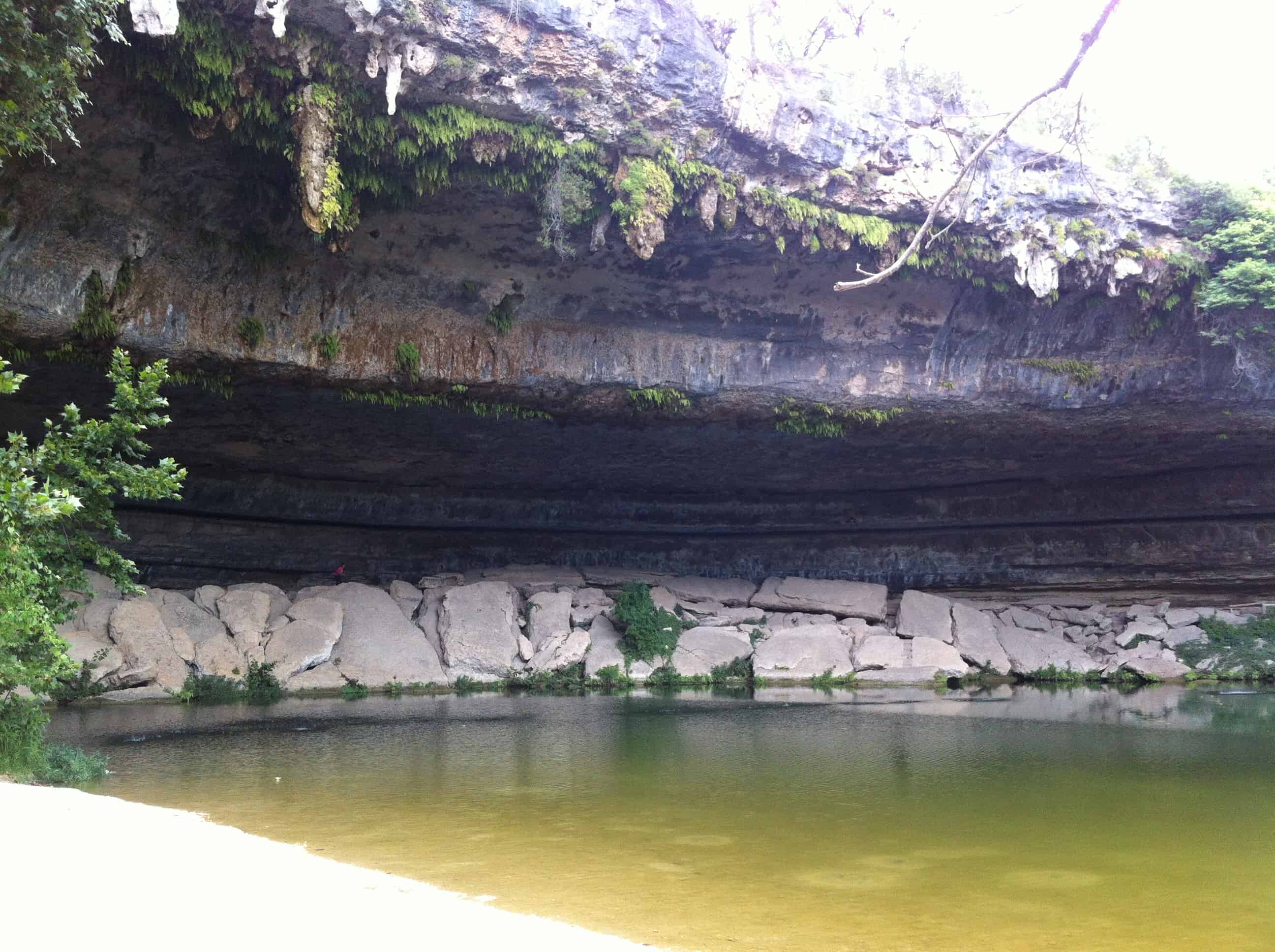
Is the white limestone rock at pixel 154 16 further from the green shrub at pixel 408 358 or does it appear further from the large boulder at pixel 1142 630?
the large boulder at pixel 1142 630

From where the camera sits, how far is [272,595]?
53.5 ft

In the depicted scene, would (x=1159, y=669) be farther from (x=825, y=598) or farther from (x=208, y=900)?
(x=208, y=900)

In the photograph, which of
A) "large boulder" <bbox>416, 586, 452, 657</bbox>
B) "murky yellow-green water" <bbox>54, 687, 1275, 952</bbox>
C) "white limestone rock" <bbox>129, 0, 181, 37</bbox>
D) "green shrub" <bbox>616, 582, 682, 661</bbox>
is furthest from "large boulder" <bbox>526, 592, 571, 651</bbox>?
"white limestone rock" <bbox>129, 0, 181, 37</bbox>

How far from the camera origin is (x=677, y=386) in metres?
14.3

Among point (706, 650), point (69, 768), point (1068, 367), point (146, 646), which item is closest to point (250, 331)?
point (146, 646)

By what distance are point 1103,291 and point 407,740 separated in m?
12.1

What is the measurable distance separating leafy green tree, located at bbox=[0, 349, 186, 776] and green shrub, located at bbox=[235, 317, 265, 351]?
4614 mm

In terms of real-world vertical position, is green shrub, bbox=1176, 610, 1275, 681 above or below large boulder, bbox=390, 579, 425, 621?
below

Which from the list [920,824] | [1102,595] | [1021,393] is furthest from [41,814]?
[1102,595]

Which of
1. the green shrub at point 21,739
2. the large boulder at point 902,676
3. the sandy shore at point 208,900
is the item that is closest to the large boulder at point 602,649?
the large boulder at point 902,676

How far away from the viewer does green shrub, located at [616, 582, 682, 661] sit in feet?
56.8

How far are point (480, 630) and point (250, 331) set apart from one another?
281 inches

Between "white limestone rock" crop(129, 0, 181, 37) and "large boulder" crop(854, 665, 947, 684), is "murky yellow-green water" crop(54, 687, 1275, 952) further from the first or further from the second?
"white limestone rock" crop(129, 0, 181, 37)

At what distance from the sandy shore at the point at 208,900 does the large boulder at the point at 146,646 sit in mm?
9669
